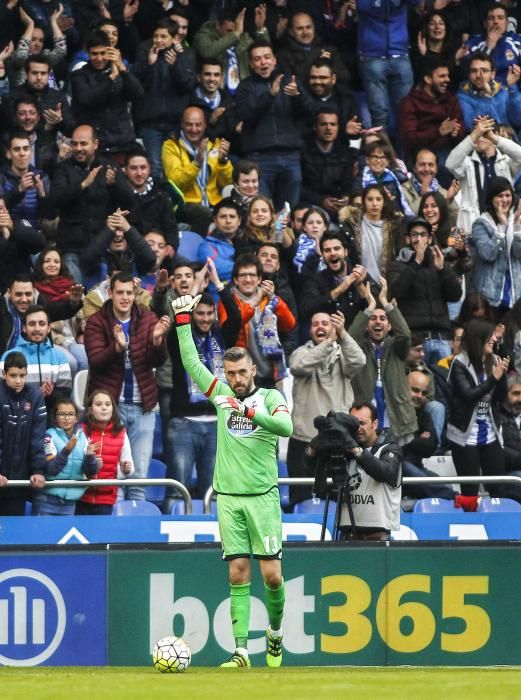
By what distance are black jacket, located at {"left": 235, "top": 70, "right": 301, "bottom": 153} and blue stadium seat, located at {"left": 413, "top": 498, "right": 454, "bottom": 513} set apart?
5.03m

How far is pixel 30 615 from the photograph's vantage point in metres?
12.4

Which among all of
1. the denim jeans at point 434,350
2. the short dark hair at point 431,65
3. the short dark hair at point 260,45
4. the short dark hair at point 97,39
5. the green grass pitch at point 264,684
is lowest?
the green grass pitch at point 264,684

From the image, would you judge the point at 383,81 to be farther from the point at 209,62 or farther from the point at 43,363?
the point at 43,363

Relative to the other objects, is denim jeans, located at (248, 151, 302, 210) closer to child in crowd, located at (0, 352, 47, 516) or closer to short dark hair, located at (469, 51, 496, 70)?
short dark hair, located at (469, 51, 496, 70)

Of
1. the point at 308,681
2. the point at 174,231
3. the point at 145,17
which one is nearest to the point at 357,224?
the point at 174,231

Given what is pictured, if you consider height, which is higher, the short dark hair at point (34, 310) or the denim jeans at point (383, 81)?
the denim jeans at point (383, 81)

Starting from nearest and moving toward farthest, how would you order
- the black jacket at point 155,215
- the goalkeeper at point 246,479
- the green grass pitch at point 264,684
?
the green grass pitch at point 264,684
the goalkeeper at point 246,479
the black jacket at point 155,215

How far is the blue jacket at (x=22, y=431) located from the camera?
13.3m

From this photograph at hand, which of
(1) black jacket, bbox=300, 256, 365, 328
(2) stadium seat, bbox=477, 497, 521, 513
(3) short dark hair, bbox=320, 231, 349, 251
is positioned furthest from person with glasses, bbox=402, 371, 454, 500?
(3) short dark hair, bbox=320, 231, 349, 251

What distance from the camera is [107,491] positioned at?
45.1ft

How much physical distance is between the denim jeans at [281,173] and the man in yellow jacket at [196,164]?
370 mm

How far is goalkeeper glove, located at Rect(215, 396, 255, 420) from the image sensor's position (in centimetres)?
1117

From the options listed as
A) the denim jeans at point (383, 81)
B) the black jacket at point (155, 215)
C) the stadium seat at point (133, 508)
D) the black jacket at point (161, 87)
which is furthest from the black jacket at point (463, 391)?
the denim jeans at point (383, 81)

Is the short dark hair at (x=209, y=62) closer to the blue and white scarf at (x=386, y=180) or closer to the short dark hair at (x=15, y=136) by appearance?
the blue and white scarf at (x=386, y=180)
